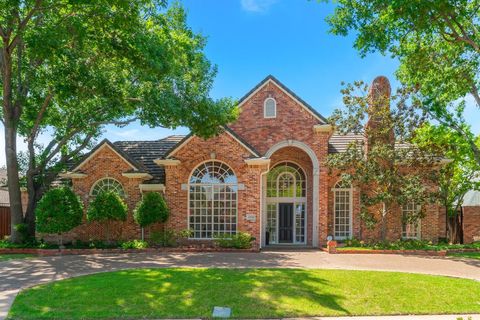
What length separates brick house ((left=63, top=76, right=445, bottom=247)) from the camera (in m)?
19.4

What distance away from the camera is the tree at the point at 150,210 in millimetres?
18422

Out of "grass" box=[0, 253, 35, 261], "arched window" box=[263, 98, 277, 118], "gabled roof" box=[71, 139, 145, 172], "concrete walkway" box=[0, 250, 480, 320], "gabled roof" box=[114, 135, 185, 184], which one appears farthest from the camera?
"gabled roof" box=[114, 135, 185, 184]

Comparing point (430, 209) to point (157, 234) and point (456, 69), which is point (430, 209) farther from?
point (157, 234)

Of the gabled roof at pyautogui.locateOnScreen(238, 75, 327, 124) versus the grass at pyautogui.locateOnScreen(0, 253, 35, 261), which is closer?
the grass at pyautogui.locateOnScreen(0, 253, 35, 261)

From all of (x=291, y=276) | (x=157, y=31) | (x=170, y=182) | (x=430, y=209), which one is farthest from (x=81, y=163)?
(x=430, y=209)

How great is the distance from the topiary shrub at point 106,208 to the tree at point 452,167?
14.6 metres

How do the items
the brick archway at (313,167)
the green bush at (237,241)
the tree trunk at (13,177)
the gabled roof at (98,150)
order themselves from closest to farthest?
the green bush at (237,241) < the tree trunk at (13,177) < the gabled roof at (98,150) < the brick archway at (313,167)

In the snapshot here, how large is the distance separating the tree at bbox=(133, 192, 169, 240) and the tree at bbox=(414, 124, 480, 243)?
1263 cm

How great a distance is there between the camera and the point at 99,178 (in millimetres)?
20344

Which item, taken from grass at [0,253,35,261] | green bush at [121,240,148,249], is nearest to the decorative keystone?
green bush at [121,240,148,249]

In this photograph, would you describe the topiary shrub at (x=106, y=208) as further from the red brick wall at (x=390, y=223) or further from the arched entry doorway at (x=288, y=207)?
the red brick wall at (x=390, y=223)

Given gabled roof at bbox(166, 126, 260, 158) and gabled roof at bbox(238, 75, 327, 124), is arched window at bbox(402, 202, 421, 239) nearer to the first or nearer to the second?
gabled roof at bbox(238, 75, 327, 124)

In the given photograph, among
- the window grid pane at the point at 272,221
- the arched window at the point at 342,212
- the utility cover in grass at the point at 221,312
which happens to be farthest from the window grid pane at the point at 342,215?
the utility cover in grass at the point at 221,312

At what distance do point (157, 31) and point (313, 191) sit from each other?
11.1 m
